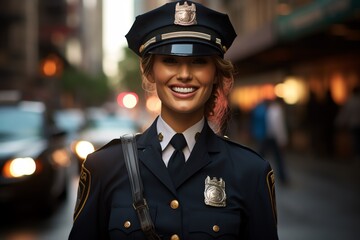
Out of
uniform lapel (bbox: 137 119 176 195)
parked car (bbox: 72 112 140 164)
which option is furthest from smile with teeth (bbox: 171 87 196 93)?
parked car (bbox: 72 112 140 164)

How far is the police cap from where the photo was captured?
246cm

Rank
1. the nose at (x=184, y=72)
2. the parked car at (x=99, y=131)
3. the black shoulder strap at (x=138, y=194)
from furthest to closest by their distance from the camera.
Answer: the parked car at (x=99, y=131)
the nose at (x=184, y=72)
the black shoulder strap at (x=138, y=194)

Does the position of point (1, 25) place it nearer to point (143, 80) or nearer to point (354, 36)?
point (354, 36)

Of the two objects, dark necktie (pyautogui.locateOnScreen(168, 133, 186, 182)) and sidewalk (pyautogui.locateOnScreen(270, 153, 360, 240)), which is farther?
sidewalk (pyautogui.locateOnScreen(270, 153, 360, 240))

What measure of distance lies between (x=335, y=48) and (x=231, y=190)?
54.5 ft

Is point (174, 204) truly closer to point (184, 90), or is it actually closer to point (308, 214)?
point (184, 90)

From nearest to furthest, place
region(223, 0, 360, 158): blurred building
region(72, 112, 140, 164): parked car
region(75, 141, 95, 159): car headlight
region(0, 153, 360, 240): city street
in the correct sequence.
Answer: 1. region(0, 153, 360, 240): city street
2. region(223, 0, 360, 158): blurred building
3. region(75, 141, 95, 159): car headlight
4. region(72, 112, 140, 164): parked car

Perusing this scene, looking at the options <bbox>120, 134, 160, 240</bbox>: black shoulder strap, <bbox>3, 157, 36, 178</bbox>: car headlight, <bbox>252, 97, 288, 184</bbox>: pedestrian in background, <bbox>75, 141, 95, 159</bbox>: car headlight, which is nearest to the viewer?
<bbox>120, 134, 160, 240</bbox>: black shoulder strap

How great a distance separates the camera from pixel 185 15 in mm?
2498

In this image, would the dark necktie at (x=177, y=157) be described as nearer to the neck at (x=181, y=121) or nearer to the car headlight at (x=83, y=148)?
the neck at (x=181, y=121)

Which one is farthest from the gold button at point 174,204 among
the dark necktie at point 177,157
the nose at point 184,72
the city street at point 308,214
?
the city street at point 308,214

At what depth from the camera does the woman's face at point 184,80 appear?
2512mm

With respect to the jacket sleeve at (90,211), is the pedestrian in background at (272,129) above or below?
above

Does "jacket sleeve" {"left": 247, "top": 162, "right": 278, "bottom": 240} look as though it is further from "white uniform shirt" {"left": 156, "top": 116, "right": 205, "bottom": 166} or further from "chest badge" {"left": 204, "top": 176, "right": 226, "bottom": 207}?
"white uniform shirt" {"left": 156, "top": 116, "right": 205, "bottom": 166}
